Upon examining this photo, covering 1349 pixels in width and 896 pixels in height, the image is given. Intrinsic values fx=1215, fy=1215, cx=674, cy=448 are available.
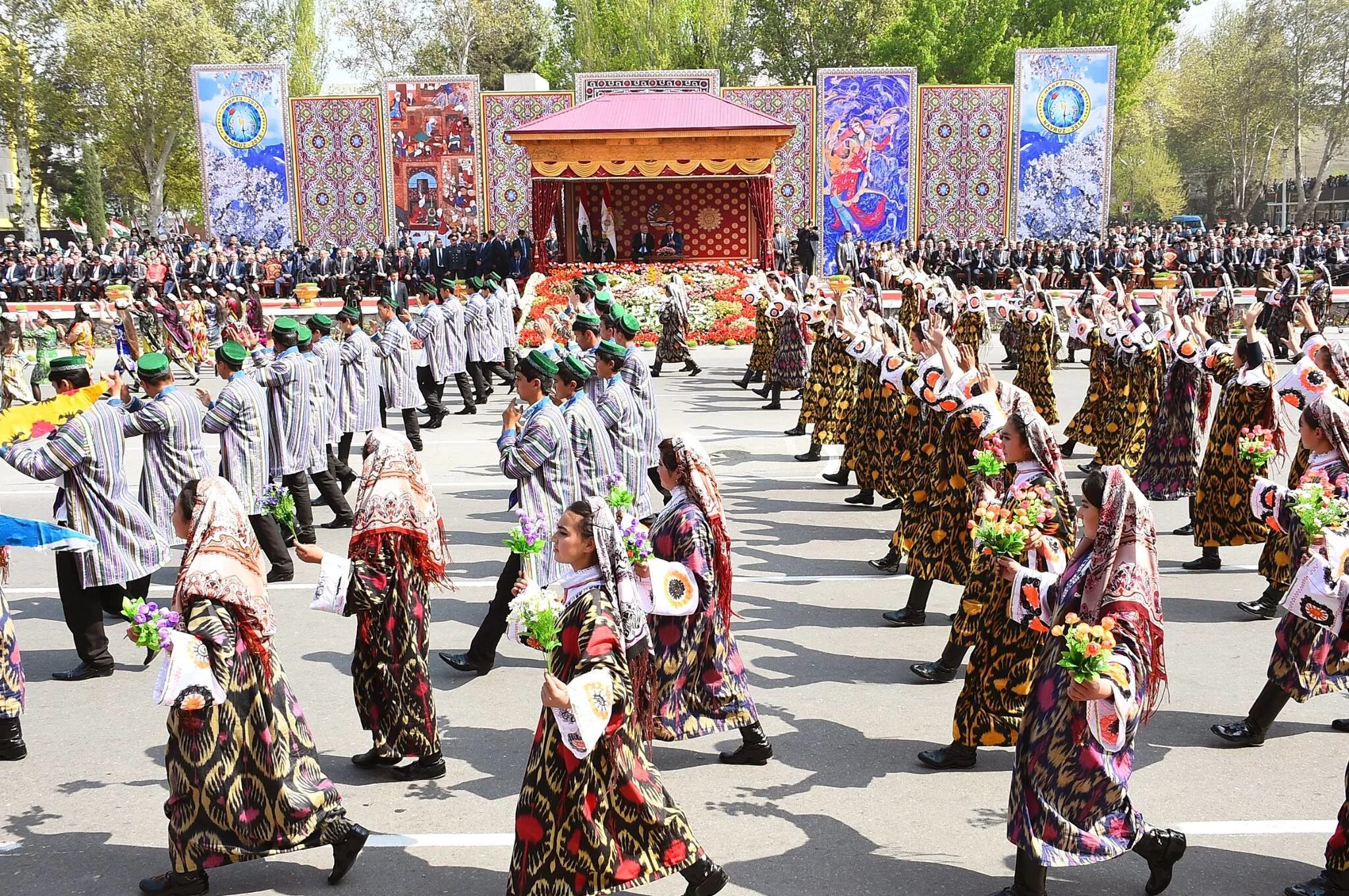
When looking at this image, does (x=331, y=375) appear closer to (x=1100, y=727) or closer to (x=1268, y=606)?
(x=1268, y=606)

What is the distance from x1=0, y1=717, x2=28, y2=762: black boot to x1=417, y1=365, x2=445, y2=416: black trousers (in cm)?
975

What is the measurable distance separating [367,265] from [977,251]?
1537 cm

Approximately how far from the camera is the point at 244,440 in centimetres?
852

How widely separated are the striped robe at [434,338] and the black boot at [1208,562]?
974 centimetres

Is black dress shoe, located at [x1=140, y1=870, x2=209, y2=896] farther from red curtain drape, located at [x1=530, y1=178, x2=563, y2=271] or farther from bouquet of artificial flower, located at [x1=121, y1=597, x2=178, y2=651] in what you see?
red curtain drape, located at [x1=530, y1=178, x2=563, y2=271]

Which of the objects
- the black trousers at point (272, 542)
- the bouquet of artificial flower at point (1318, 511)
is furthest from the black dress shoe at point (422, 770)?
the bouquet of artificial flower at point (1318, 511)

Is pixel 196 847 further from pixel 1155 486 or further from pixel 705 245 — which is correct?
pixel 705 245

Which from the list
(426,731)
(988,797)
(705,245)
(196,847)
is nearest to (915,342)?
(988,797)

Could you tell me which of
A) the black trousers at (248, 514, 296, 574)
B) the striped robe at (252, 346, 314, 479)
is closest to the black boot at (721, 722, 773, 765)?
the black trousers at (248, 514, 296, 574)

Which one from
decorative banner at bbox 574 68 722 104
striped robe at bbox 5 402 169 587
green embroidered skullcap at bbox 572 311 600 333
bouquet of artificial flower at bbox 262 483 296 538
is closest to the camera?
bouquet of artificial flower at bbox 262 483 296 538

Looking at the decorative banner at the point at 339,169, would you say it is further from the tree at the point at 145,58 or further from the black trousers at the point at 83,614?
the black trousers at the point at 83,614

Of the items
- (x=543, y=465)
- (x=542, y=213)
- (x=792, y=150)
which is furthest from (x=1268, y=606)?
(x=792, y=150)

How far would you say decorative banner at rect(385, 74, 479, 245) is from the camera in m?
33.5

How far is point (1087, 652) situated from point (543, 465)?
356 centimetres
